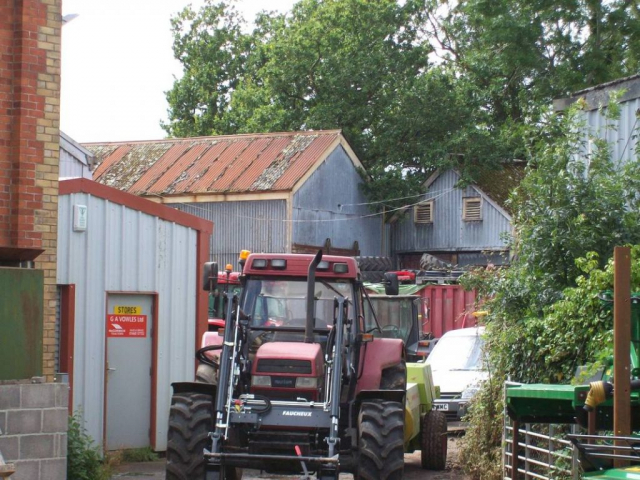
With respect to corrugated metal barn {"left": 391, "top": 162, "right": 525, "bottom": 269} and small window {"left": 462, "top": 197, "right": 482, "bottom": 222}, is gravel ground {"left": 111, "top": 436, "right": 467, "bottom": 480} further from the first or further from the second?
small window {"left": 462, "top": 197, "right": 482, "bottom": 222}

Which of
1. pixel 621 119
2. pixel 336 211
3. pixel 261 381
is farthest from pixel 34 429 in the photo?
pixel 336 211

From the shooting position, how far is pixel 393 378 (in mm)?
11570

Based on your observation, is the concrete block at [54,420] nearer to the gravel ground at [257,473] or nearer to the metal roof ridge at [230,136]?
the gravel ground at [257,473]

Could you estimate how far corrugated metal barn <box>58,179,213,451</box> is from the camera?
44.3ft

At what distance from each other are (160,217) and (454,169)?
26.2 metres

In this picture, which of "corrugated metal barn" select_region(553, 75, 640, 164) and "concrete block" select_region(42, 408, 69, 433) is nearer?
"concrete block" select_region(42, 408, 69, 433)

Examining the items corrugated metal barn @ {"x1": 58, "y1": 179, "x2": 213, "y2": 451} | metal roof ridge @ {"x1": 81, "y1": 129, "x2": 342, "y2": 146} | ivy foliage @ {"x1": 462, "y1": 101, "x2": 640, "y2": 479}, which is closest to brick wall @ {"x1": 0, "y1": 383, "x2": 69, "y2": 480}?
corrugated metal barn @ {"x1": 58, "y1": 179, "x2": 213, "y2": 451}

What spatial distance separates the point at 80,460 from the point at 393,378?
339 centimetres

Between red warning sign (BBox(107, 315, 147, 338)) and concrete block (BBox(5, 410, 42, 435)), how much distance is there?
4.33 meters

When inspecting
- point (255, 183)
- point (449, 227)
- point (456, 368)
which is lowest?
point (456, 368)

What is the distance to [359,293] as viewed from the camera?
11.7 m

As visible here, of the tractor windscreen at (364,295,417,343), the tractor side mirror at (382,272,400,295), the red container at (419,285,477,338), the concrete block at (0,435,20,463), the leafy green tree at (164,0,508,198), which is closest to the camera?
the concrete block at (0,435,20,463)

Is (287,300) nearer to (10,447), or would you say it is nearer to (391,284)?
(391,284)

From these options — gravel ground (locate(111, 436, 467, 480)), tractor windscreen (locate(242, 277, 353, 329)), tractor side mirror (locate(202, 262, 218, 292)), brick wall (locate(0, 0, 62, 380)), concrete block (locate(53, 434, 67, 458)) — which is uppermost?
brick wall (locate(0, 0, 62, 380))
